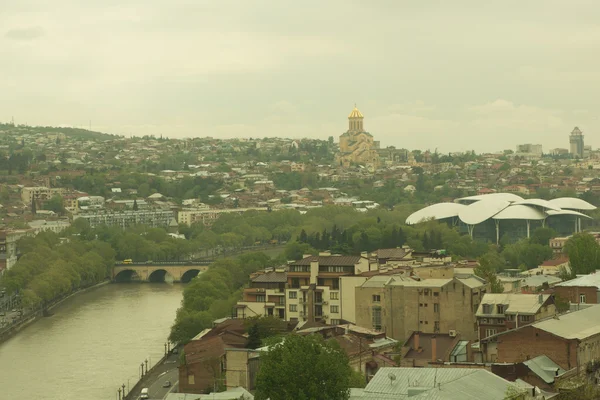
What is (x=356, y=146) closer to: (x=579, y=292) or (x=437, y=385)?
(x=579, y=292)

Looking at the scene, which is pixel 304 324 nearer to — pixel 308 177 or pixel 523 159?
pixel 308 177

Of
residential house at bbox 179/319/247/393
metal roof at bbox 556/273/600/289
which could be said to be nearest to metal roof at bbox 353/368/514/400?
residential house at bbox 179/319/247/393

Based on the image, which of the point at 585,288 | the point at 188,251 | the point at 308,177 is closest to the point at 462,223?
the point at 188,251

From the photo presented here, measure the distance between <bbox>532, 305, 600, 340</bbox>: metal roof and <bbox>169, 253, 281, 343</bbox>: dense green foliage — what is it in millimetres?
13636

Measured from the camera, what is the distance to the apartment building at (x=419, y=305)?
96.7 feet

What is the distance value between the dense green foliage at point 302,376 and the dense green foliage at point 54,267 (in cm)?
3069

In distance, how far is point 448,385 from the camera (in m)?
18.3

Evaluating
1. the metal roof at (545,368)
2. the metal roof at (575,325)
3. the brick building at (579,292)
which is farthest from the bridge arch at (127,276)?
the metal roof at (545,368)

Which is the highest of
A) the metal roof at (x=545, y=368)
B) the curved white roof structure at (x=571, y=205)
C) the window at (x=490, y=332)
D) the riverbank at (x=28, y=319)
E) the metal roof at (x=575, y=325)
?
the metal roof at (x=575, y=325)

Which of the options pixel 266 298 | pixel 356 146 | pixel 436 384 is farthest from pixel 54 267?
pixel 356 146

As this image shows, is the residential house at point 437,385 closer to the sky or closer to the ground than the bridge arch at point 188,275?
closer to the sky

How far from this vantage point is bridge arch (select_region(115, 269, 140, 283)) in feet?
223

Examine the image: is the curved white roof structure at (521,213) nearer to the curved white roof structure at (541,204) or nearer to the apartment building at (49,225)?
the curved white roof structure at (541,204)

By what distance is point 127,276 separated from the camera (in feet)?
226
